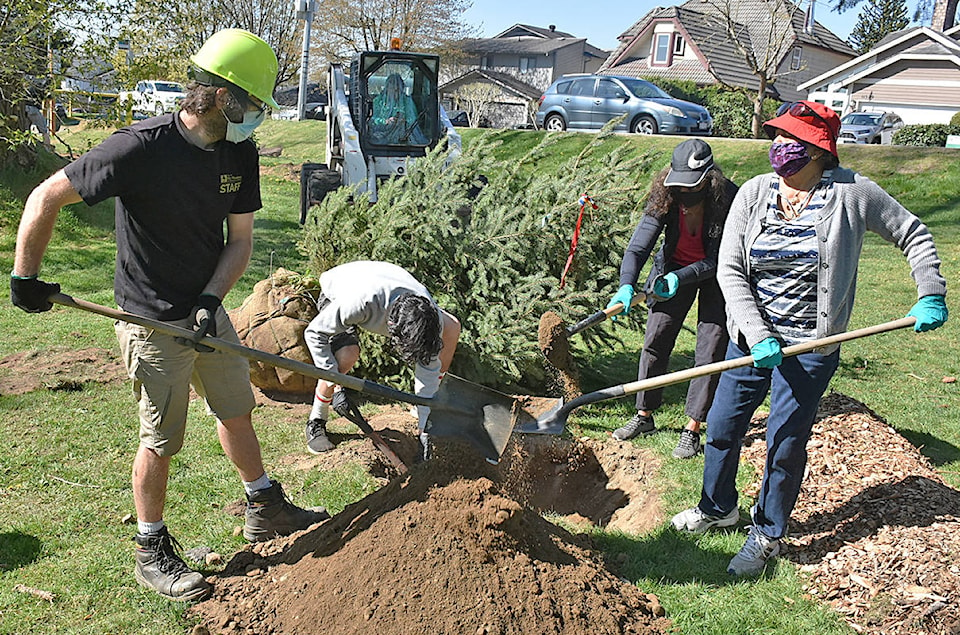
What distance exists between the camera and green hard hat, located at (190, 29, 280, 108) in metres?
3.04

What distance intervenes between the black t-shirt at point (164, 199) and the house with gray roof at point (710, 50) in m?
34.7

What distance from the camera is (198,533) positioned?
382 cm

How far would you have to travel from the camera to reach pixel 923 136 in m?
22.0

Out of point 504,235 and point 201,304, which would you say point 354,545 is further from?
point 504,235

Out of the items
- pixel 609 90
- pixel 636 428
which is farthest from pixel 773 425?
pixel 609 90

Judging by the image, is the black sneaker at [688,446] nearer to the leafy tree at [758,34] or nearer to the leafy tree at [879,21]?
the leafy tree at [758,34]

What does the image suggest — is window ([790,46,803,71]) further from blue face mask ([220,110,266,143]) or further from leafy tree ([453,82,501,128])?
blue face mask ([220,110,266,143])

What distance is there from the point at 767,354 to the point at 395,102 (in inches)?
360

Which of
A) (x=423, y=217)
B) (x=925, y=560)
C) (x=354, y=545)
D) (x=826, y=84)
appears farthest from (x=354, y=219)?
(x=826, y=84)

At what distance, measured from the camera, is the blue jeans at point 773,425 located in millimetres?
3383

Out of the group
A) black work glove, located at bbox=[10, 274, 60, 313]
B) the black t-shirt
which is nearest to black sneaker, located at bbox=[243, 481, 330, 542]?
the black t-shirt

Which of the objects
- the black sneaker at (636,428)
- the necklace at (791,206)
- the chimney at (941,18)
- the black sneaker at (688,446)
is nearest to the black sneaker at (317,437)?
the black sneaker at (636,428)

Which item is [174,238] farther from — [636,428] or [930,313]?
[636,428]

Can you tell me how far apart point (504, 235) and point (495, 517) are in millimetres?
2969
